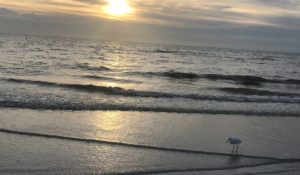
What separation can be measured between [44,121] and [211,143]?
500 cm

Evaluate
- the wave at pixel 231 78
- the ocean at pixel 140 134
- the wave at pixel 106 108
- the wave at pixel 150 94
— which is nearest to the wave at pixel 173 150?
the ocean at pixel 140 134

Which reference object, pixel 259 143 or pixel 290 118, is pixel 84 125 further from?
pixel 290 118

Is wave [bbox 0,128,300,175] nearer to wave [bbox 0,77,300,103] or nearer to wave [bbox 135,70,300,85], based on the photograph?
wave [bbox 0,77,300,103]

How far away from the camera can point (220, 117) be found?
46.9 ft

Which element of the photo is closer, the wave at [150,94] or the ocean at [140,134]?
the ocean at [140,134]

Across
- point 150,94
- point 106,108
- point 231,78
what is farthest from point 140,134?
point 231,78

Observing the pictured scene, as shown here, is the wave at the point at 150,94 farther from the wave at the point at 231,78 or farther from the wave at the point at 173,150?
the wave at the point at 231,78

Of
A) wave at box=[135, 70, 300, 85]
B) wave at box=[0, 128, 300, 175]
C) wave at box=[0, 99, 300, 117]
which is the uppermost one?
wave at box=[135, 70, 300, 85]

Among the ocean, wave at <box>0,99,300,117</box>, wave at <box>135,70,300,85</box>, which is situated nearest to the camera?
the ocean

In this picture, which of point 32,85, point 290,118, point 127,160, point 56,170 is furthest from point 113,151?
point 32,85

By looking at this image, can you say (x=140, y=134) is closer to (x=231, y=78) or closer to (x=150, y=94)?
(x=150, y=94)

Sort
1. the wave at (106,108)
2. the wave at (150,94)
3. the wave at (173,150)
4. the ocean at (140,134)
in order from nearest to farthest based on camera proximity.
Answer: the wave at (173,150) → the ocean at (140,134) → the wave at (106,108) → the wave at (150,94)

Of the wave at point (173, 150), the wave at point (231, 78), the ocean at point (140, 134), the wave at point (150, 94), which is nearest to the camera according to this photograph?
the wave at point (173, 150)

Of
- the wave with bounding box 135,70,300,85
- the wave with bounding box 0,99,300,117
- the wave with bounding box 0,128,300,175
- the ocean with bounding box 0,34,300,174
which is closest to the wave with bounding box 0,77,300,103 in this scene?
the ocean with bounding box 0,34,300,174
